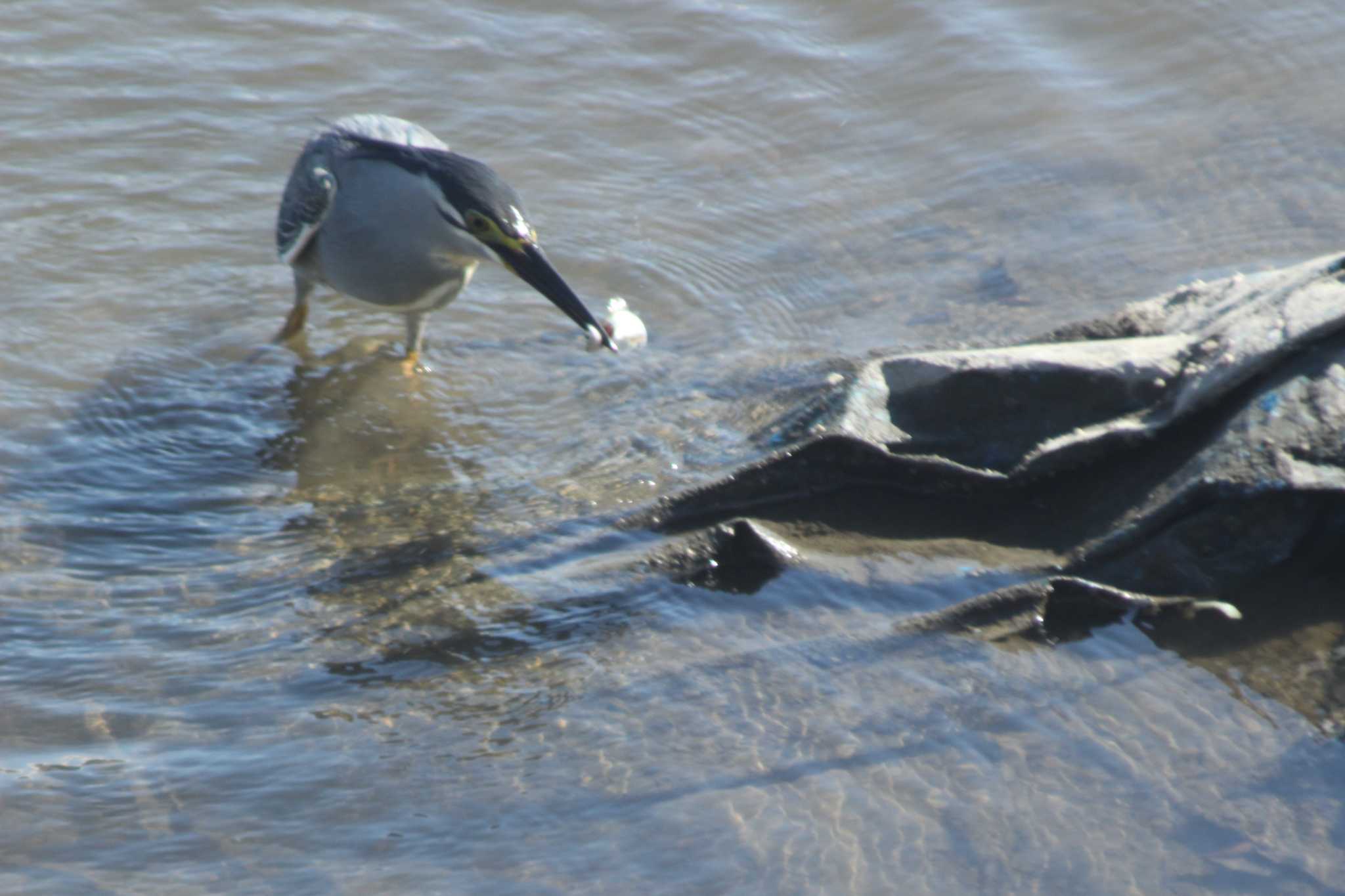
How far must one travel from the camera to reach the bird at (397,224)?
15.1 ft

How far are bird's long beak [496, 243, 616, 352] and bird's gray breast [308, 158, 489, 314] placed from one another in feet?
0.90

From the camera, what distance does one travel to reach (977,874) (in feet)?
8.29

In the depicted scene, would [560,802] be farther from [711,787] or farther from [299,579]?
[299,579]

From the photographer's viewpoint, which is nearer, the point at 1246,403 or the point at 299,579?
the point at 1246,403

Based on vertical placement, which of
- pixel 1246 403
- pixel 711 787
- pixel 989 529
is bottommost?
pixel 711 787

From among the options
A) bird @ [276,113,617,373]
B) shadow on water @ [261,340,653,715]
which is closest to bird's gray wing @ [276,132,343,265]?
bird @ [276,113,617,373]

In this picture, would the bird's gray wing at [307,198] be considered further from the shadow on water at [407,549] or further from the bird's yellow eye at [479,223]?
the bird's yellow eye at [479,223]

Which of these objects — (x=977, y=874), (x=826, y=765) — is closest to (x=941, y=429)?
(x=826, y=765)

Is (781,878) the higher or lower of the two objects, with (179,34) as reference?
lower

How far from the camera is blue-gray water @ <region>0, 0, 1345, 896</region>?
2664mm

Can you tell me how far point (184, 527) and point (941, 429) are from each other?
211cm

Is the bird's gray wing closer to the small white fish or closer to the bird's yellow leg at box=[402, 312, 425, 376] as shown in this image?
the bird's yellow leg at box=[402, 312, 425, 376]

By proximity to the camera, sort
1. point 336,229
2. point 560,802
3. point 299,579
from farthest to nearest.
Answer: point 336,229 < point 299,579 < point 560,802

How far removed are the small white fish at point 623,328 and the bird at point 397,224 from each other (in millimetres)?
404
